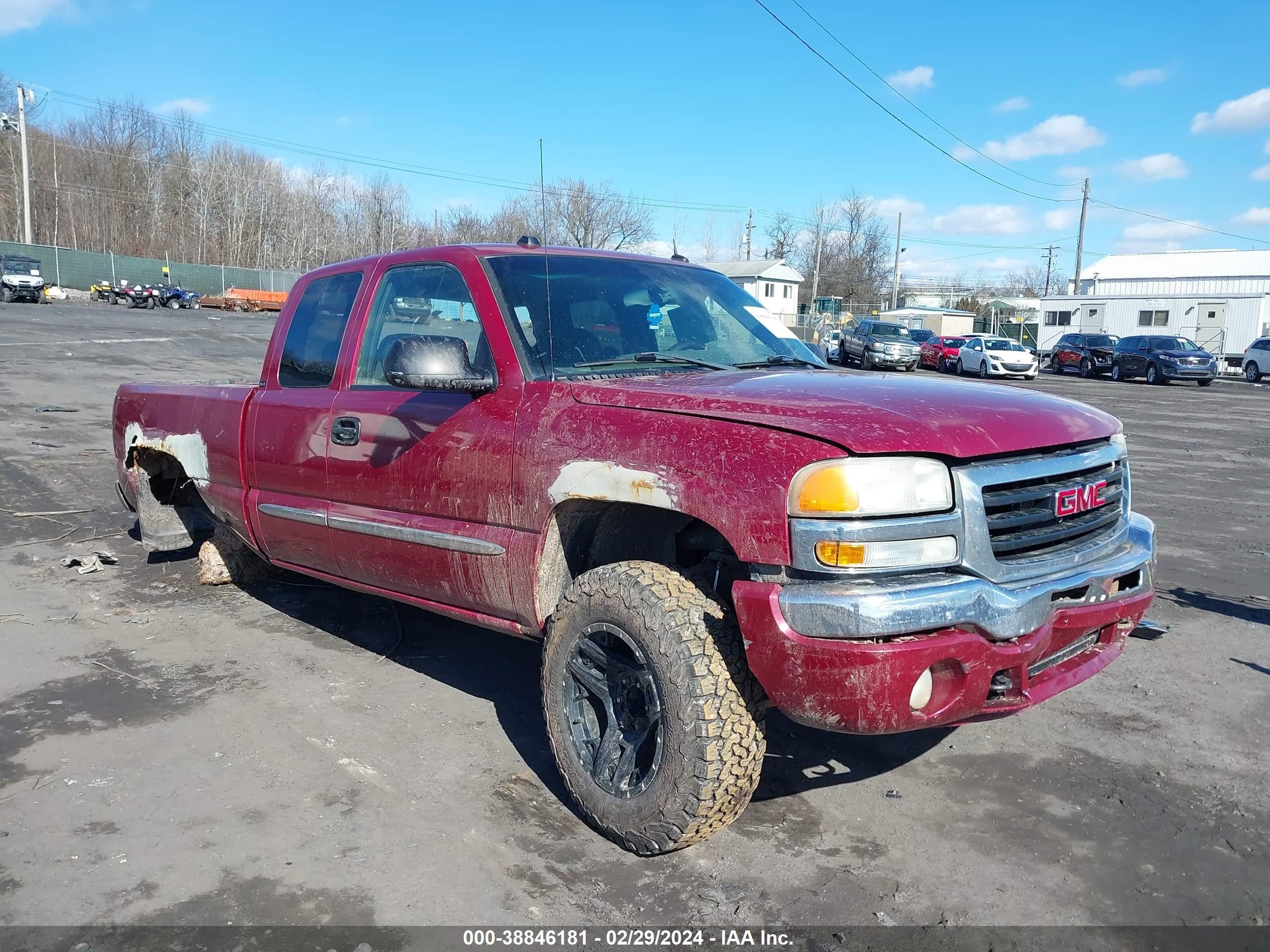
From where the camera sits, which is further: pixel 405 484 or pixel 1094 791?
pixel 405 484

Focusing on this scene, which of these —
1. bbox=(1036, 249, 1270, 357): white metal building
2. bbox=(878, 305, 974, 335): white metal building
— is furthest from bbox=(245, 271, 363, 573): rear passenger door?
bbox=(878, 305, 974, 335): white metal building

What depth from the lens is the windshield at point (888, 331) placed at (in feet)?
108

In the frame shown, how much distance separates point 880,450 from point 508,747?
2.01 m

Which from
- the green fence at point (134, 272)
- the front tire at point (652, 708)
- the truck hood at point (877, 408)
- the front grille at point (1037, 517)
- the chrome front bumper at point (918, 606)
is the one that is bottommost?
the front tire at point (652, 708)

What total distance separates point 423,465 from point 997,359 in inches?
1201

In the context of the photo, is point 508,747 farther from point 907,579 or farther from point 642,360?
point 907,579

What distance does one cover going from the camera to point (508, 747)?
3.69m

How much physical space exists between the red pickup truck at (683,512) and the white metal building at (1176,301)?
44110 mm

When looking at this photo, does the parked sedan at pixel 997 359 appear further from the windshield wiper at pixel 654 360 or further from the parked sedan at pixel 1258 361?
the windshield wiper at pixel 654 360

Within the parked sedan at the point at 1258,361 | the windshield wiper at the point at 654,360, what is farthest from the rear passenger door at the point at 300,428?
the parked sedan at the point at 1258,361

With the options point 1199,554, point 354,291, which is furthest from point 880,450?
point 1199,554

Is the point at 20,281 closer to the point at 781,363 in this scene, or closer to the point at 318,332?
the point at 318,332

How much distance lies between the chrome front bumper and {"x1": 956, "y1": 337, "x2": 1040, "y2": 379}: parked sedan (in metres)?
29.9

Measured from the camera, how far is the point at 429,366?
10.6 ft
